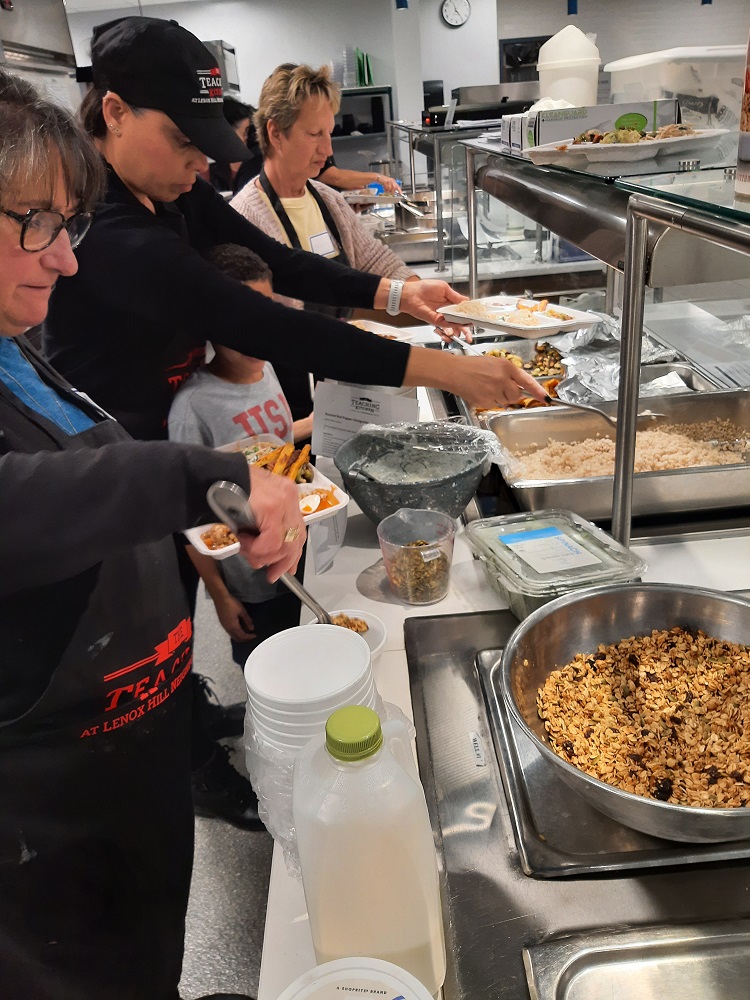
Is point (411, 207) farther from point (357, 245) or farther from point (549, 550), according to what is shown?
point (549, 550)

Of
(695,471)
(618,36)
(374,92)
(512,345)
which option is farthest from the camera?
(374,92)

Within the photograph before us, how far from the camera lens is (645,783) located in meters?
Result: 0.76

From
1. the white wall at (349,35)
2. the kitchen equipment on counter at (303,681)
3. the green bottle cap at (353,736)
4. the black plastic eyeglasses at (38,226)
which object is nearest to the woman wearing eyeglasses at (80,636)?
the black plastic eyeglasses at (38,226)

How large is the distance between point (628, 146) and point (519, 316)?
29.0 inches

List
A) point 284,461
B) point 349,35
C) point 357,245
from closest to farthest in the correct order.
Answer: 1. point 284,461
2. point 357,245
3. point 349,35

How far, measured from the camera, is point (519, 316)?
1.87 meters

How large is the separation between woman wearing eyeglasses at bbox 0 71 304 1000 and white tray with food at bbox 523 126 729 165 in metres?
0.76

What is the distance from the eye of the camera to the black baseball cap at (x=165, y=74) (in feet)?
4.22

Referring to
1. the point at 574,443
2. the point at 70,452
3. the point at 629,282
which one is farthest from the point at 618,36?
the point at 70,452

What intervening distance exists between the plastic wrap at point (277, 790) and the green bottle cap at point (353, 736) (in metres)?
0.20

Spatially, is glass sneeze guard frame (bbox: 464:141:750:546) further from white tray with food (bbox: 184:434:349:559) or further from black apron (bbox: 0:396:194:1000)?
black apron (bbox: 0:396:194:1000)

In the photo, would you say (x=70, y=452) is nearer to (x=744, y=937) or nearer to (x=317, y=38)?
(x=744, y=937)

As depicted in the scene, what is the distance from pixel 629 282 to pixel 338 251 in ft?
5.89

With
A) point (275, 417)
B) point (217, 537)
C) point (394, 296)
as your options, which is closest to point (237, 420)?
point (275, 417)
